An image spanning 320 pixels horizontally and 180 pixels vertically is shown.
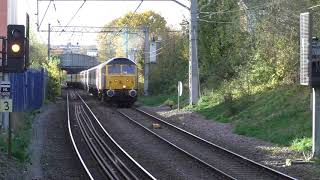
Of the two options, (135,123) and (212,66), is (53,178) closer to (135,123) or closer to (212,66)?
(135,123)

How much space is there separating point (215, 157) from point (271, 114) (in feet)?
25.6

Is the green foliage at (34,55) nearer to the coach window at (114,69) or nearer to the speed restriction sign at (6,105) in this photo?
the coach window at (114,69)

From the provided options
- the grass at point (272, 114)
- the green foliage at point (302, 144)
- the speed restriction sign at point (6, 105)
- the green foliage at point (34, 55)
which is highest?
the green foliage at point (34, 55)

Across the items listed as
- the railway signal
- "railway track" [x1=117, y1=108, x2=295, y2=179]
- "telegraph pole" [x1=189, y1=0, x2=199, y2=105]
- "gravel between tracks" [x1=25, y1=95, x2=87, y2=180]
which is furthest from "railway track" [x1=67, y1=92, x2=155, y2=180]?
"telegraph pole" [x1=189, y1=0, x2=199, y2=105]

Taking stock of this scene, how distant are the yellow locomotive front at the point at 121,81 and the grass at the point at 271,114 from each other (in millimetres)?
7816

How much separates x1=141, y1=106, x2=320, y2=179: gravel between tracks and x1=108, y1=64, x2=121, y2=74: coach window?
932 centimetres

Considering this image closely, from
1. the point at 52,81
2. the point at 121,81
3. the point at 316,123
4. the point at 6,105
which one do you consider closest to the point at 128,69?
the point at 121,81

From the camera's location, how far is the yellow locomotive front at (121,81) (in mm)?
37625

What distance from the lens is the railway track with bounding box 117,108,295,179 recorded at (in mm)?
13336

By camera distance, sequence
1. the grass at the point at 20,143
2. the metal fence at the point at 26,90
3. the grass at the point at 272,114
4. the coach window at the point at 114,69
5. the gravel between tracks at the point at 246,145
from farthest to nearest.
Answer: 1. the coach window at the point at 114,69
2. the metal fence at the point at 26,90
3. the grass at the point at 272,114
4. the grass at the point at 20,143
5. the gravel between tracks at the point at 246,145

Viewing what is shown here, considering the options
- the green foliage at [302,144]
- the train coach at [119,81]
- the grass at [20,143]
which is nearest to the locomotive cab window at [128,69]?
the train coach at [119,81]

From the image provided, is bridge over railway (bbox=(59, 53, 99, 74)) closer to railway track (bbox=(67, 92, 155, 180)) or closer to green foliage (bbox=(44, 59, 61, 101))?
green foliage (bbox=(44, 59, 61, 101))

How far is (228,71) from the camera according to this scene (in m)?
37.8

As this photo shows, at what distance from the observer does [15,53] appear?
13.2 m
